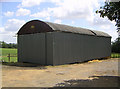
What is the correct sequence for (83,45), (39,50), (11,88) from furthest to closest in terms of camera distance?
1. (83,45)
2. (39,50)
3. (11,88)

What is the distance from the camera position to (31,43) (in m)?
17.3

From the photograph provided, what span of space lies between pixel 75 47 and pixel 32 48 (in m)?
5.03

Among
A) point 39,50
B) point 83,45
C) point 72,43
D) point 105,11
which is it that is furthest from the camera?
point 83,45

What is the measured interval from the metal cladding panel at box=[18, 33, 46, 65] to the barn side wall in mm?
1544

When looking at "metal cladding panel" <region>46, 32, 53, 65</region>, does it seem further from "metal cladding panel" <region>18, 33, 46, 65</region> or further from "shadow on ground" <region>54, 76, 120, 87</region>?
"shadow on ground" <region>54, 76, 120, 87</region>

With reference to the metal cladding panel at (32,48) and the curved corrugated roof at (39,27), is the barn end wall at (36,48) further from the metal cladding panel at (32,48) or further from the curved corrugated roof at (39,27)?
the curved corrugated roof at (39,27)

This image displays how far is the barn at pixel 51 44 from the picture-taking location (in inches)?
606

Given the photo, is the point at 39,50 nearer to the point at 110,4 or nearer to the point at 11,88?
the point at 11,88

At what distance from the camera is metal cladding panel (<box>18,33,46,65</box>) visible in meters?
16.1

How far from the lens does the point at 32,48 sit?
17109 millimetres

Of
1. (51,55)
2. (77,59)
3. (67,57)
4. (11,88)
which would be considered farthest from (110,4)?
(77,59)

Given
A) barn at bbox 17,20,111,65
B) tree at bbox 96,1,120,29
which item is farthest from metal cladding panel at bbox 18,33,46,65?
tree at bbox 96,1,120,29

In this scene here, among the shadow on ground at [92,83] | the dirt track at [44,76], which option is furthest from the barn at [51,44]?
the shadow on ground at [92,83]

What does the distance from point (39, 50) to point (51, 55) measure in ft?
6.11
